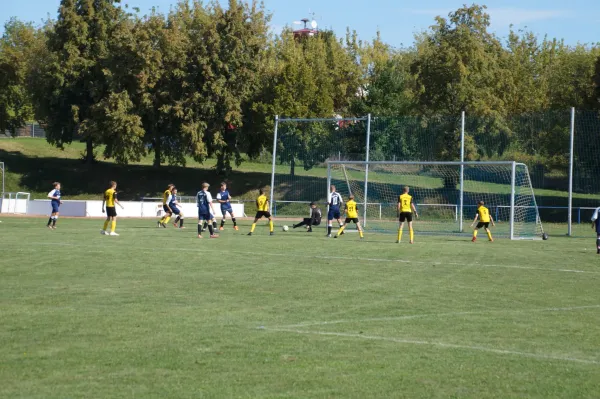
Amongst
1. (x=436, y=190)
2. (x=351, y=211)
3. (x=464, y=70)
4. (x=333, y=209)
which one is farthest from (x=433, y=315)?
(x=464, y=70)

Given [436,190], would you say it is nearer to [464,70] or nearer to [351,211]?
[351,211]

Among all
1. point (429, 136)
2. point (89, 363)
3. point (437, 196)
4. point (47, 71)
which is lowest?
point (89, 363)

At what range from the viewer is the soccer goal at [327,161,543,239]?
36250 mm

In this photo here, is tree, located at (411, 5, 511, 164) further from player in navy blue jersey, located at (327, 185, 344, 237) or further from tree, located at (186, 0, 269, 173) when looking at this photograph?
player in navy blue jersey, located at (327, 185, 344, 237)

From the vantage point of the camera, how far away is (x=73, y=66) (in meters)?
60.3

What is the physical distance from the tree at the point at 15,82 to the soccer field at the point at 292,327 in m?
51.1

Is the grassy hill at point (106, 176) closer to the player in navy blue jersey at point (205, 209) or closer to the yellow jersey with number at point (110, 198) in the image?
the player in navy blue jersey at point (205, 209)

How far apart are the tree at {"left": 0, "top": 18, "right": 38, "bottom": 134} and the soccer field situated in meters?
51.1

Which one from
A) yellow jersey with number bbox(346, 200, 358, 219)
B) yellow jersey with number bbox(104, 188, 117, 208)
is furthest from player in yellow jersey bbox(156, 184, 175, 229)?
yellow jersey with number bbox(346, 200, 358, 219)

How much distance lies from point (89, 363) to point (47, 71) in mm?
55470

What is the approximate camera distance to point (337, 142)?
4219 centimetres

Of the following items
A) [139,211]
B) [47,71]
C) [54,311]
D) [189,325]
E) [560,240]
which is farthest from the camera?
[47,71]

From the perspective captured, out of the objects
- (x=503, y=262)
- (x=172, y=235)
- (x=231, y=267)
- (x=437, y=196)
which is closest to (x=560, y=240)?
(x=437, y=196)

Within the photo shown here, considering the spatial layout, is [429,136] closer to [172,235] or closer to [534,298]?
[172,235]
